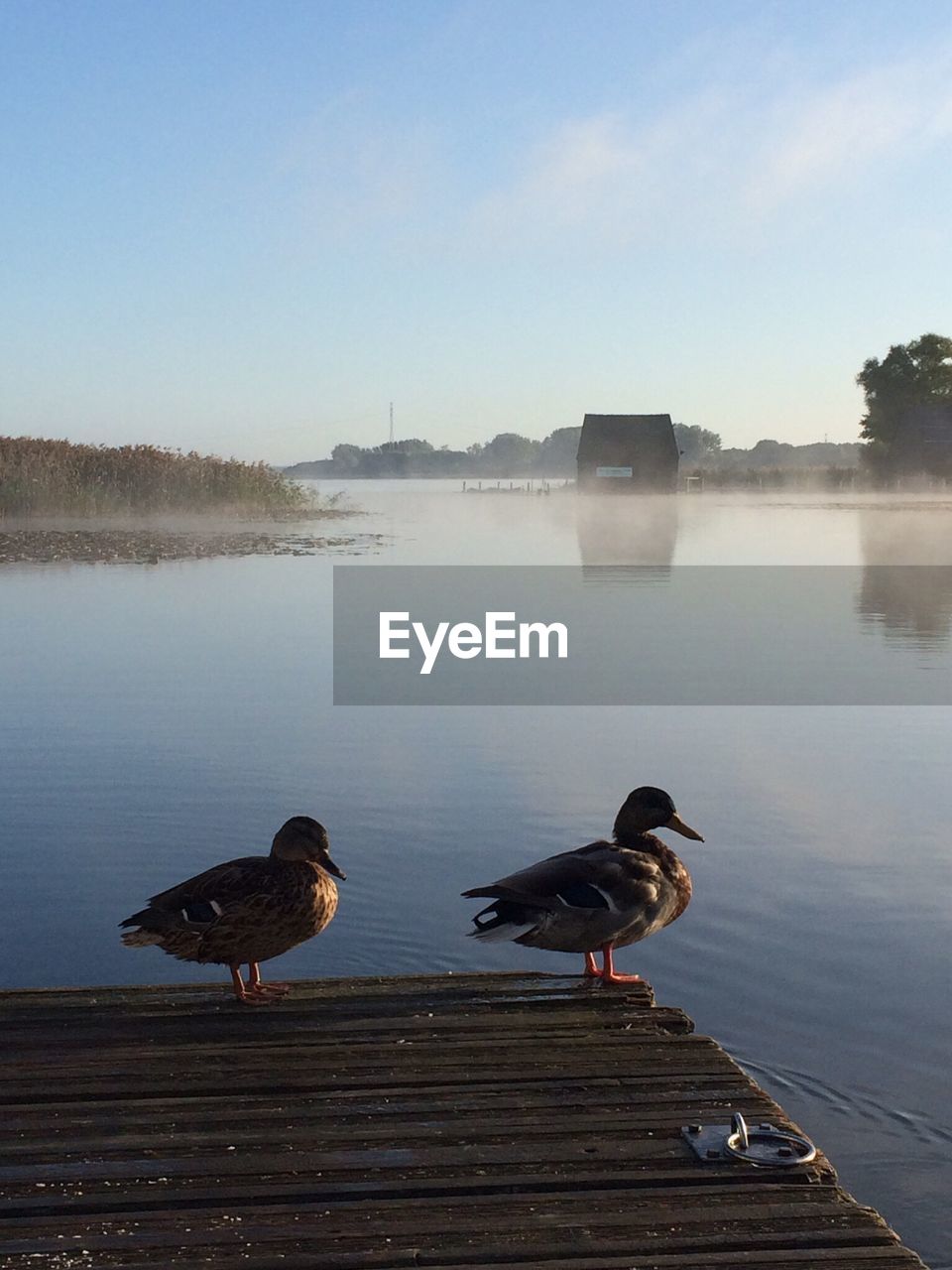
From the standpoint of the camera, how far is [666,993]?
9.07m

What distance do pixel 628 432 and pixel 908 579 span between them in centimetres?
7436

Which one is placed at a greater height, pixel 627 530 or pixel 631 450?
pixel 631 450

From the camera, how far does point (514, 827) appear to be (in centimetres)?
1320

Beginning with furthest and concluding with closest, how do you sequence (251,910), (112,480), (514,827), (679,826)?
(112,480)
(514,827)
(679,826)
(251,910)

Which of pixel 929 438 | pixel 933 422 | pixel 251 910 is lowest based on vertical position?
pixel 251 910

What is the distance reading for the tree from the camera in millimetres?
108000

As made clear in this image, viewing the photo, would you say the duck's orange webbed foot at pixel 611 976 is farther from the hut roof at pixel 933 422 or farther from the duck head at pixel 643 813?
the hut roof at pixel 933 422

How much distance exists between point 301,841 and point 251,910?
386 mm

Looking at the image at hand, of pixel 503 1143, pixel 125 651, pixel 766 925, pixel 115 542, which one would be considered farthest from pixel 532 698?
pixel 115 542

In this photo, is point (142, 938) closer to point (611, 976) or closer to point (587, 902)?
point (587, 902)
